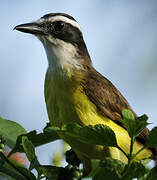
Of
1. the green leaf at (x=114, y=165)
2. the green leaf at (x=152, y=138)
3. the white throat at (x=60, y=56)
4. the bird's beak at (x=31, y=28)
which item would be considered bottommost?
the green leaf at (x=114, y=165)

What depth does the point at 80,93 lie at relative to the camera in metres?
4.76

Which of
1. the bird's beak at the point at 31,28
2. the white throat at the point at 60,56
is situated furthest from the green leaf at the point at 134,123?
the bird's beak at the point at 31,28

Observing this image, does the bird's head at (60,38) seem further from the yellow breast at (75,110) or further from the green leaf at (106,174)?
the green leaf at (106,174)

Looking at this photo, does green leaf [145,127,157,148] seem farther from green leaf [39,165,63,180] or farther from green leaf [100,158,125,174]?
green leaf [39,165,63,180]

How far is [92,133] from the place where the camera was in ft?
6.60

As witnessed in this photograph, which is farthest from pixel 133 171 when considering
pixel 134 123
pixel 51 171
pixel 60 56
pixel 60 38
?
pixel 60 38

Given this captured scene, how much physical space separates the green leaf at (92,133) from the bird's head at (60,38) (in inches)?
129

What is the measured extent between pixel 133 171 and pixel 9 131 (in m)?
1.14

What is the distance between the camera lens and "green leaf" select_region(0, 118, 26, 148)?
273 centimetres

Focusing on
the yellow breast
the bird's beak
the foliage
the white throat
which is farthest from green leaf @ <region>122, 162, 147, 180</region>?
the bird's beak

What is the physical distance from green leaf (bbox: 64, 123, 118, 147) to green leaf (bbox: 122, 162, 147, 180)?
174 millimetres

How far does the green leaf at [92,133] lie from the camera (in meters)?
2.01

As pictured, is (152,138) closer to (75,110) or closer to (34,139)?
(34,139)

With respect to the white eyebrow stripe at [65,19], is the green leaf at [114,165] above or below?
below
